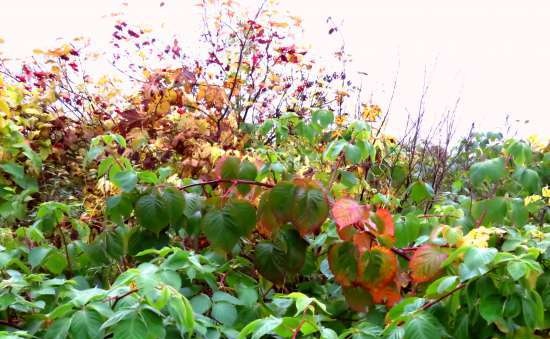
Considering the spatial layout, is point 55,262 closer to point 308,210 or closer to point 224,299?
point 224,299

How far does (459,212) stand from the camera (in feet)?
7.43

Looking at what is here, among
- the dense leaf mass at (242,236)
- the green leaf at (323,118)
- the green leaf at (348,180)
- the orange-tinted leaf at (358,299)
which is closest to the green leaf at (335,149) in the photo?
the dense leaf mass at (242,236)

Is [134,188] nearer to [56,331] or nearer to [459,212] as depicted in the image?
[56,331]

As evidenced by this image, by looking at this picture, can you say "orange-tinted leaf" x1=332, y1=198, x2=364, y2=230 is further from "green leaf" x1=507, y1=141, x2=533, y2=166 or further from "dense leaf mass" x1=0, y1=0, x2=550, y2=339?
"green leaf" x1=507, y1=141, x2=533, y2=166

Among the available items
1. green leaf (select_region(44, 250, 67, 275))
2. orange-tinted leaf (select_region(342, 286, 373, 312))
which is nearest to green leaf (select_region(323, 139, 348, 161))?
orange-tinted leaf (select_region(342, 286, 373, 312))

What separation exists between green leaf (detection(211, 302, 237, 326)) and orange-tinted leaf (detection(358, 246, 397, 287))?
0.45 m

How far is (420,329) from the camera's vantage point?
4.39 ft

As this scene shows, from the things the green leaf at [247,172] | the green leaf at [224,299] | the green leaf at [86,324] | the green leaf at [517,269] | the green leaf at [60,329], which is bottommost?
the green leaf at [224,299]

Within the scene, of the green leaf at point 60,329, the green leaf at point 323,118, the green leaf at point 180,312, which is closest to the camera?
the green leaf at point 180,312

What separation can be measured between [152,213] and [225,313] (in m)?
0.53

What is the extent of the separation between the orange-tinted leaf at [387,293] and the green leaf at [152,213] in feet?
2.32

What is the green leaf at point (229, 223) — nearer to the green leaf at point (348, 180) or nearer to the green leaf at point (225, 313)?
the green leaf at point (225, 313)

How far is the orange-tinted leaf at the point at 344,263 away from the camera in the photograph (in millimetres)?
1835

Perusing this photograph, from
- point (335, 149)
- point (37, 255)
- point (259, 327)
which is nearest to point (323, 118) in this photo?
point (335, 149)
